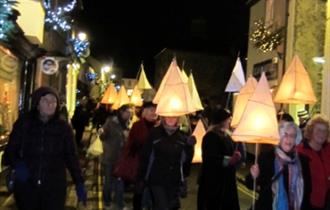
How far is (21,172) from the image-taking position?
20.0 feet

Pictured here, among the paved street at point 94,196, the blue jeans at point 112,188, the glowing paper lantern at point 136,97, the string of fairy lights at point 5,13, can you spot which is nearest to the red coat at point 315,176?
the paved street at point 94,196

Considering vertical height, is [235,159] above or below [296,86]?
below

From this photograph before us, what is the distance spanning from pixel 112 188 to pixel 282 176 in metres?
6.05

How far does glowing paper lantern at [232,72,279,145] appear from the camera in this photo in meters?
6.94

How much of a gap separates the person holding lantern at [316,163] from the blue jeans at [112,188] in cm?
530

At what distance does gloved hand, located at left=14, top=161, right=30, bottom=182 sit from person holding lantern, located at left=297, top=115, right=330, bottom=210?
273 cm

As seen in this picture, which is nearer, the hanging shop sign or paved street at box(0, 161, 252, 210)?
paved street at box(0, 161, 252, 210)

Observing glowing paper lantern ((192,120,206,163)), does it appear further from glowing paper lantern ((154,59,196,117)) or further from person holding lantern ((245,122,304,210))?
person holding lantern ((245,122,304,210))

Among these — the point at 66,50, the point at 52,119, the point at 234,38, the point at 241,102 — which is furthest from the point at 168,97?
the point at 234,38

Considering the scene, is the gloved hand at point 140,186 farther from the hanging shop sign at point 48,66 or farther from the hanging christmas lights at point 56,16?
the hanging christmas lights at point 56,16

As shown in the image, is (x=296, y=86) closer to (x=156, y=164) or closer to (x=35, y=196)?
(x=156, y=164)

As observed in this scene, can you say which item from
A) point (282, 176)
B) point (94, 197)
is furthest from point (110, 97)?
point (282, 176)

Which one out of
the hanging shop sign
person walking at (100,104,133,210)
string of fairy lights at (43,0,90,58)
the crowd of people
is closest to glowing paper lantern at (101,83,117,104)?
the hanging shop sign

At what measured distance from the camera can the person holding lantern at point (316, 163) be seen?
6375mm
